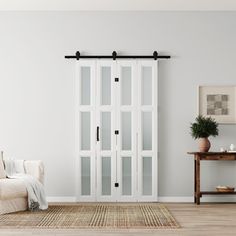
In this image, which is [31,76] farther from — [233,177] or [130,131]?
[233,177]

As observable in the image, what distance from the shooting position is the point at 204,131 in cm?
873

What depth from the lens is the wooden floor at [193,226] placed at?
6.01 metres

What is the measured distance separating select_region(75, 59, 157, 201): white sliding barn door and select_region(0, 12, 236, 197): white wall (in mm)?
156

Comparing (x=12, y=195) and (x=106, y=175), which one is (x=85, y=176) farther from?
(x=12, y=195)

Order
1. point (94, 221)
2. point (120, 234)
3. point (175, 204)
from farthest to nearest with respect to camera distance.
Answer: point (175, 204) < point (94, 221) < point (120, 234)

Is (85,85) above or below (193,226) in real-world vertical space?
above

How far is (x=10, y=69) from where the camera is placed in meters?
9.14

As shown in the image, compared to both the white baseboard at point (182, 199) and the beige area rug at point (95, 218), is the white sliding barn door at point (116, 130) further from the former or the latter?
the beige area rug at point (95, 218)

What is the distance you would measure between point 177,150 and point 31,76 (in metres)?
2.41

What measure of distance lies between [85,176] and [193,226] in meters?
2.91

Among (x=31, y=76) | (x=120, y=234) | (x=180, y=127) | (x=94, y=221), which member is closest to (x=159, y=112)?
(x=180, y=127)

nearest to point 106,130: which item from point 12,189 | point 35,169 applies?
point 35,169

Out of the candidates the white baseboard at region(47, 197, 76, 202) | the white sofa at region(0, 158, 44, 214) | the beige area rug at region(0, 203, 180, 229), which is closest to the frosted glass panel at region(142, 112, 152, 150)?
the beige area rug at region(0, 203, 180, 229)

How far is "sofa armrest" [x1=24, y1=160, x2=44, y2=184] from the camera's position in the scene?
8211 mm
